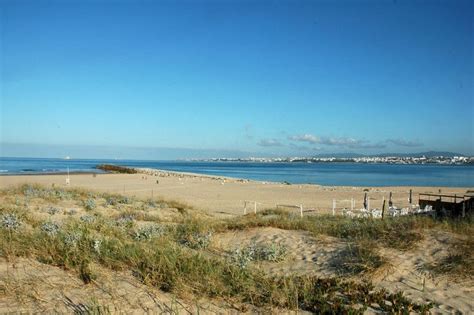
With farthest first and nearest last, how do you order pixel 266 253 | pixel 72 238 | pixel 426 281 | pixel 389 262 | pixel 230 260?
1. pixel 266 253
2. pixel 72 238
3. pixel 230 260
4. pixel 389 262
5. pixel 426 281

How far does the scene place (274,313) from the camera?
16.8 ft

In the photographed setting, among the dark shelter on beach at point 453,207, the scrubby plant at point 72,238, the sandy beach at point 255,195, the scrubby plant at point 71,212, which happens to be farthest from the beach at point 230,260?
the sandy beach at point 255,195

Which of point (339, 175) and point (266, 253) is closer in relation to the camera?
point (266, 253)

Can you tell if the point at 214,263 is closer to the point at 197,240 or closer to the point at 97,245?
the point at 97,245

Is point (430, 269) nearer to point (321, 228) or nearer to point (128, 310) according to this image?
point (321, 228)

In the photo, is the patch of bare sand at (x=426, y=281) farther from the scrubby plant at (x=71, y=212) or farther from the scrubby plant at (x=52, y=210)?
the scrubby plant at (x=52, y=210)

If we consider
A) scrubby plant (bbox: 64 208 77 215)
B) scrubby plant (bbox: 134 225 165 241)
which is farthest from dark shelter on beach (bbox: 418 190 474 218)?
scrubby plant (bbox: 64 208 77 215)

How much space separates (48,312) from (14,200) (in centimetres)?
1314

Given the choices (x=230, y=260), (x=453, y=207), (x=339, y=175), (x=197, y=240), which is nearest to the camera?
(x=230, y=260)

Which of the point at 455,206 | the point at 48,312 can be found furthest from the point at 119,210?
the point at 455,206

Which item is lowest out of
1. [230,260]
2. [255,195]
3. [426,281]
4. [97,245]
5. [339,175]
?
[339,175]

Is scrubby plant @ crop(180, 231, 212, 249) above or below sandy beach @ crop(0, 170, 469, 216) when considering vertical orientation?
above

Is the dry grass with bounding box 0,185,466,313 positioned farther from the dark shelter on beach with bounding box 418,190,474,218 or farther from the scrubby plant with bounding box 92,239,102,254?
the dark shelter on beach with bounding box 418,190,474,218

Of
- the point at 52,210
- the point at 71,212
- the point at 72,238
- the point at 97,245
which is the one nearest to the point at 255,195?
the point at 71,212
